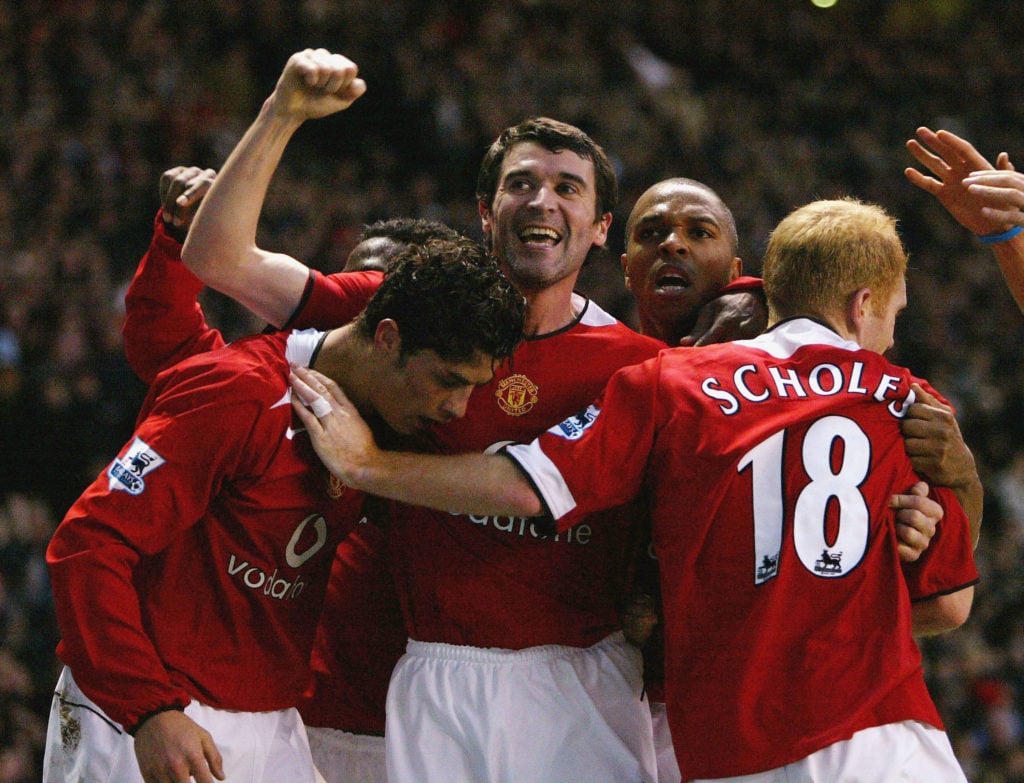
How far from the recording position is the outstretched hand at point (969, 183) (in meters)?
3.72

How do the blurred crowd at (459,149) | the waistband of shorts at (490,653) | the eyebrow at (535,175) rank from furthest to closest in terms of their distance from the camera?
the blurred crowd at (459,149), the eyebrow at (535,175), the waistband of shorts at (490,653)

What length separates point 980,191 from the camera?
3717 millimetres

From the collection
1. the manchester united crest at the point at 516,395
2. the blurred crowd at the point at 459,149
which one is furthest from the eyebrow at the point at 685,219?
the blurred crowd at the point at 459,149

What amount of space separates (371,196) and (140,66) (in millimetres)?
2317

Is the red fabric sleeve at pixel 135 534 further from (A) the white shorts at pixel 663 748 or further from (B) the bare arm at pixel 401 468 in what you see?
(A) the white shorts at pixel 663 748

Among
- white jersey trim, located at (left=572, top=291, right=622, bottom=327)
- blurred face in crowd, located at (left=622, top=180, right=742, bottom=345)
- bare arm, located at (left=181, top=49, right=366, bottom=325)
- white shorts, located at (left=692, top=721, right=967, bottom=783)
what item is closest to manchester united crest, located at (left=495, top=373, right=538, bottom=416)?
white jersey trim, located at (left=572, top=291, right=622, bottom=327)

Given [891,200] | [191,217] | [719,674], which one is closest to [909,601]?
[719,674]

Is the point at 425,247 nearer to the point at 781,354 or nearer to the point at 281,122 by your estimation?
the point at 281,122

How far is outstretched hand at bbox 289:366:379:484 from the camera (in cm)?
335

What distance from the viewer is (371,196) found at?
37.9 feet

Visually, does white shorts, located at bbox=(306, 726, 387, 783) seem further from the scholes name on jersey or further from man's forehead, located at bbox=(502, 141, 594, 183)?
man's forehead, located at bbox=(502, 141, 594, 183)

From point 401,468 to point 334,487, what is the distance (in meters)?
0.29

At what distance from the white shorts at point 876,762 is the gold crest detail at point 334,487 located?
130 centimetres

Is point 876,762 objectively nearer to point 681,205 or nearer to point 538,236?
point 538,236
